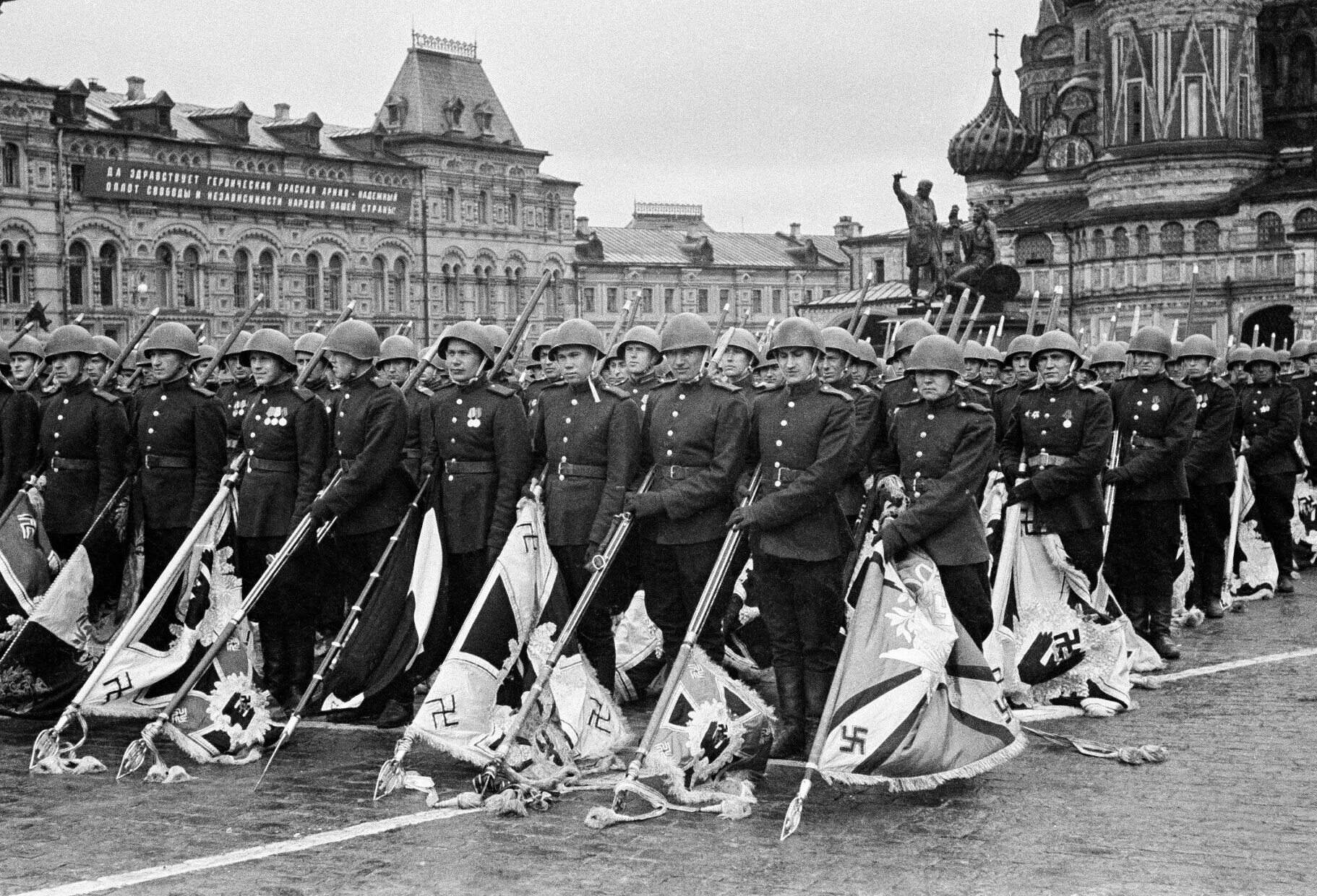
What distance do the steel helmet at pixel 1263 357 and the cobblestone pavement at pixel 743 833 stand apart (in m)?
6.65

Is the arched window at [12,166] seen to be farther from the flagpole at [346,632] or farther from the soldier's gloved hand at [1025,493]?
the soldier's gloved hand at [1025,493]

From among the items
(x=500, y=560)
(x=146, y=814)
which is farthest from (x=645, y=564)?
(x=146, y=814)

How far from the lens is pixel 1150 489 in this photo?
11.5 metres

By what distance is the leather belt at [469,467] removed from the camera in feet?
31.0

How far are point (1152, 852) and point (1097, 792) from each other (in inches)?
36.7

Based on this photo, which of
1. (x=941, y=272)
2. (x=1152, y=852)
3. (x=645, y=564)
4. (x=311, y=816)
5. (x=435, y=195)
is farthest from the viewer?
(x=435, y=195)

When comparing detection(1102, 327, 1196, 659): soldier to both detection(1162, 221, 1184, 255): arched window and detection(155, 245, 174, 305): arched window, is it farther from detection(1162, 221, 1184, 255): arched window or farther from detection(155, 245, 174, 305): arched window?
detection(155, 245, 174, 305): arched window

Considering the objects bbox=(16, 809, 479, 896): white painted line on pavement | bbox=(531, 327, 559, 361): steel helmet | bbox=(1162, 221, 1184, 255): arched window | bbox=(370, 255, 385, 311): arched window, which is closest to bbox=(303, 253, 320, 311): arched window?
bbox=(370, 255, 385, 311): arched window

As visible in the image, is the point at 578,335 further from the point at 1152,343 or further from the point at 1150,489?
the point at 1152,343

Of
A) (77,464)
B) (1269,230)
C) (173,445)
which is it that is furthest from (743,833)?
(1269,230)

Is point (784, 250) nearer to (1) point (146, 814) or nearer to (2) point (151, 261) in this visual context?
(2) point (151, 261)

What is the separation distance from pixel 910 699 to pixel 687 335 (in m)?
2.73

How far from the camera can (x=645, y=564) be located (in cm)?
937

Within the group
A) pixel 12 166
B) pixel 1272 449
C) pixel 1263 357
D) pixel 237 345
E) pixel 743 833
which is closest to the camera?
pixel 743 833
